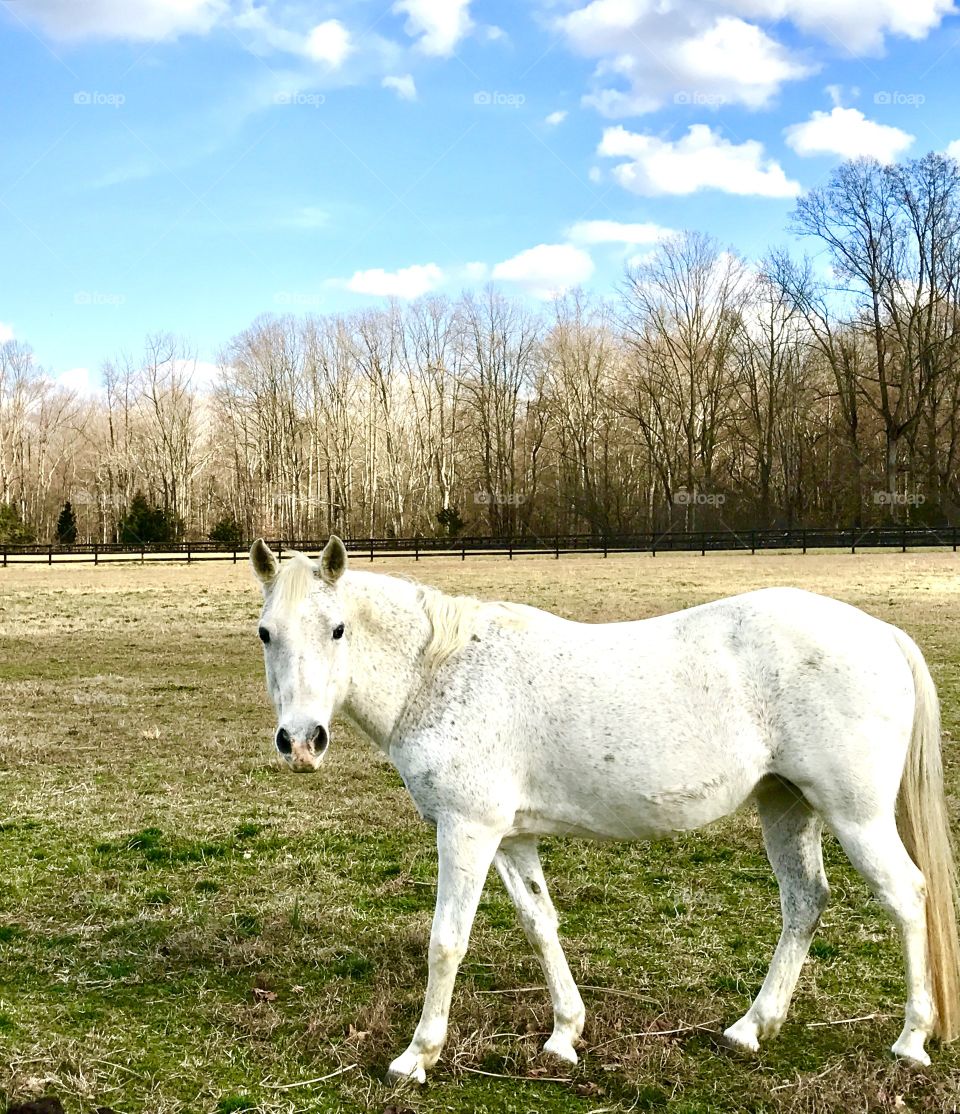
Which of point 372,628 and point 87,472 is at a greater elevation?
point 87,472

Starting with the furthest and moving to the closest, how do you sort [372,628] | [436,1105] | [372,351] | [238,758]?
1. [372,351]
2. [238,758]
3. [372,628]
4. [436,1105]

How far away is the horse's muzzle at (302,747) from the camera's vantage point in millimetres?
3221

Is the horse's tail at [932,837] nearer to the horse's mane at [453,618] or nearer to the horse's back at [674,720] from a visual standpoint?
the horse's back at [674,720]

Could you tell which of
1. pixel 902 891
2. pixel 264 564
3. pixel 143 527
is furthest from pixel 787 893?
pixel 143 527

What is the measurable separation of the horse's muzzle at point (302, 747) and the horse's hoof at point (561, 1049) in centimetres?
147

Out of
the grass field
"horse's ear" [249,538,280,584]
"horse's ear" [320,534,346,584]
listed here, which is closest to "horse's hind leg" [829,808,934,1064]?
the grass field

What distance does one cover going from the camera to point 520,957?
176 inches

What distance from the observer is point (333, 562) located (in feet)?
11.2

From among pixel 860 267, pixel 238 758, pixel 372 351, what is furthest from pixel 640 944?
pixel 372 351

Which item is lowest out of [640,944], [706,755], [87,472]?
[640,944]

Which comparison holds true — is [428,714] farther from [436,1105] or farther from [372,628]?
[436,1105]

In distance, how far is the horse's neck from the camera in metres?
3.54

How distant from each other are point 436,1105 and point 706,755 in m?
1.56

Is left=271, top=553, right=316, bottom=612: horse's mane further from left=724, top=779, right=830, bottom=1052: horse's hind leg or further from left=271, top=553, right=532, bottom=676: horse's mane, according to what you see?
left=724, top=779, right=830, bottom=1052: horse's hind leg
